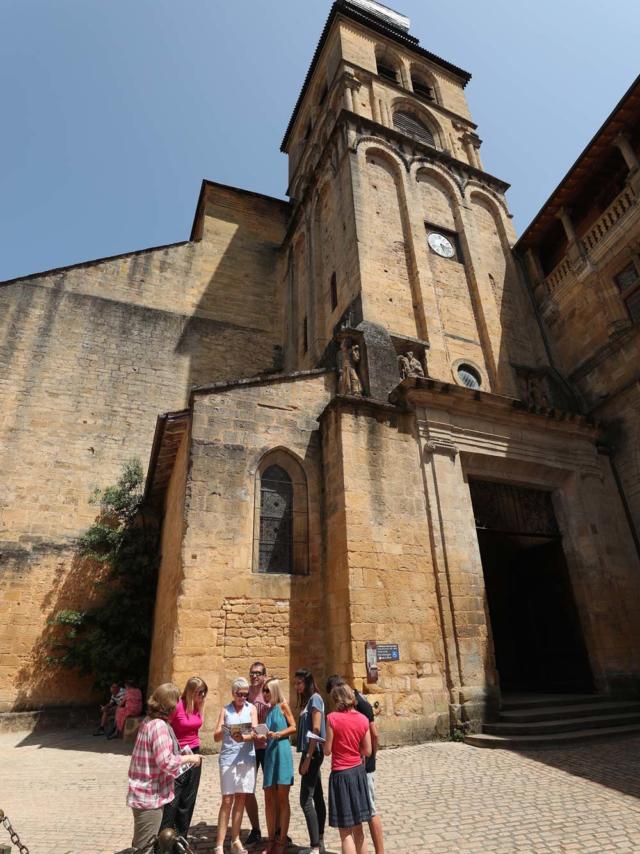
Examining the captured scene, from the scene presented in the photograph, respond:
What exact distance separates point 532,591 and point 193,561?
26.5 feet

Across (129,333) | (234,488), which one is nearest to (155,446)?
(234,488)

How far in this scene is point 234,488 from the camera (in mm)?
8422

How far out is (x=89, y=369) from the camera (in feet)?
45.5

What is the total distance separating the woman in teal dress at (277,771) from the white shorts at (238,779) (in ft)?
0.37

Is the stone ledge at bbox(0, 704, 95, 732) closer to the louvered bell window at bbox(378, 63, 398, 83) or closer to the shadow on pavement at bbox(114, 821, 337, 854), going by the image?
the shadow on pavement at bbox(114, 821, 337, 854)

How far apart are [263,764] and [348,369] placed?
7.17 metres

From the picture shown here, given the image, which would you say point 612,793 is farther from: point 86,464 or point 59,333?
point 59,333

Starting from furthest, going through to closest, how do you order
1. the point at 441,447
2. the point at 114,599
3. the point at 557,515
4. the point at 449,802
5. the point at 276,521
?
the point at 114,599
the point at 557,515
the point at 441,447
the point at 276,521
the point at 449,802

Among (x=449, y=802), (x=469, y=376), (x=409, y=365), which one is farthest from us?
(x=469, y=376)

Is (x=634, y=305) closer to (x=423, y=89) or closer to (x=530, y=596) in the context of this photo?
(x=530, y=596)

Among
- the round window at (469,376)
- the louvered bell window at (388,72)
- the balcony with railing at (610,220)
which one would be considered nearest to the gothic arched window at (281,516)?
the round window at (469,376)

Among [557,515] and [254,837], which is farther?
[557,515]

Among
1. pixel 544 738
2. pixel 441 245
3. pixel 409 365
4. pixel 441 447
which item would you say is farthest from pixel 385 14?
pixel 544 738

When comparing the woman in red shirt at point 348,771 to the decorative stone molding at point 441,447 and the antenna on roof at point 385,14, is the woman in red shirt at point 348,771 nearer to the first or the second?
the decorative stone molding at point 441,447
